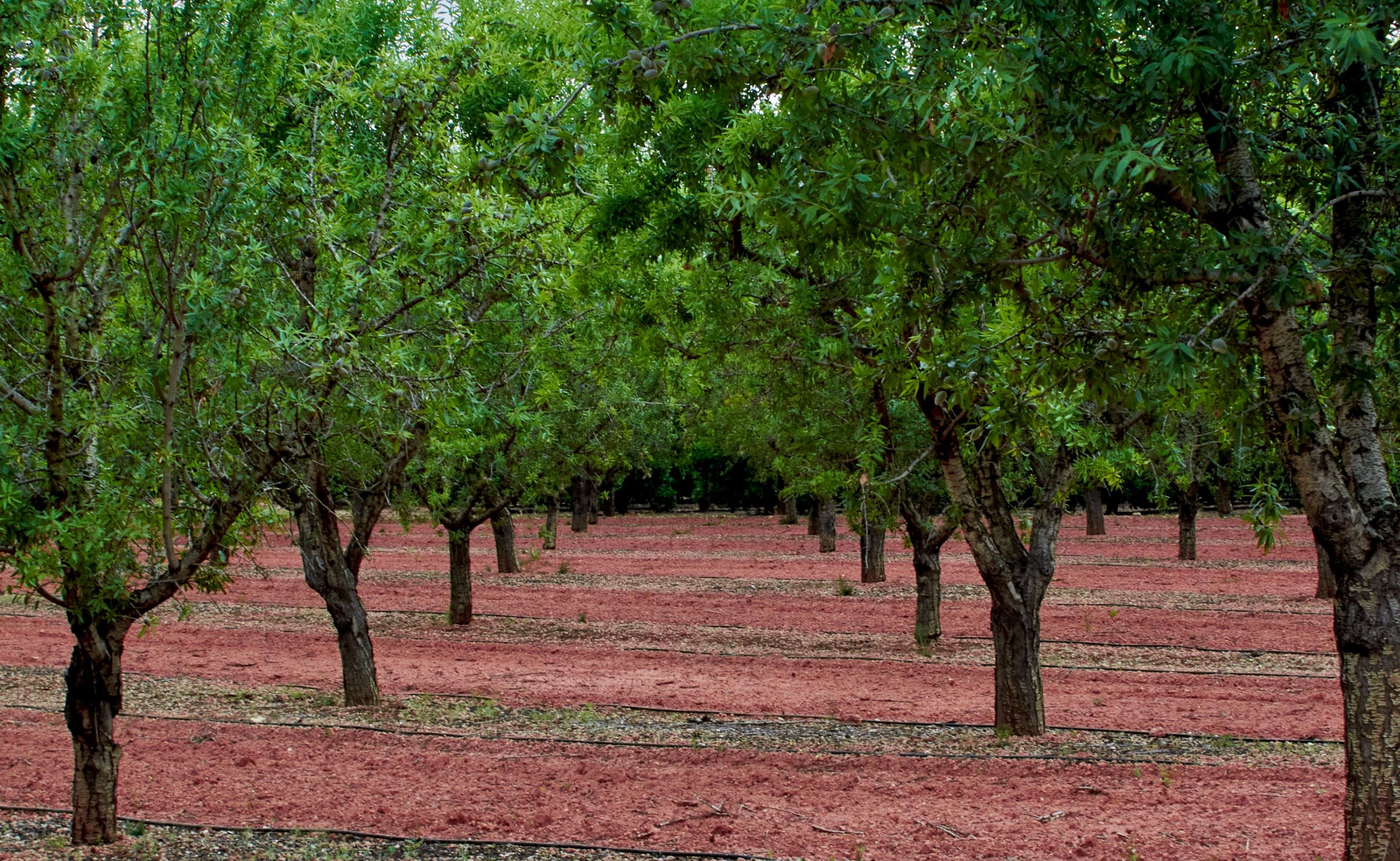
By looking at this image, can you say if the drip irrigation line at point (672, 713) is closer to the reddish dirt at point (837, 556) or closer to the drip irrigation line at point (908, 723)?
the drip irrigation line at point (908, 723)

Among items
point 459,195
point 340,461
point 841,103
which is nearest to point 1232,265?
point 841,103

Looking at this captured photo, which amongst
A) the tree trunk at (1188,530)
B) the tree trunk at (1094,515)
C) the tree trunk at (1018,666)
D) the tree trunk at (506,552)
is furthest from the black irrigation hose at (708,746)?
the tree trunk at (1094,515)

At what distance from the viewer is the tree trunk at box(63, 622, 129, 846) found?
748cm

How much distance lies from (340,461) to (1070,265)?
8237mm

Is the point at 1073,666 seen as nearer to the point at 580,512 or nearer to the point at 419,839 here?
the point at 419,839

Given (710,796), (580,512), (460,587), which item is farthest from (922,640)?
(580,512)

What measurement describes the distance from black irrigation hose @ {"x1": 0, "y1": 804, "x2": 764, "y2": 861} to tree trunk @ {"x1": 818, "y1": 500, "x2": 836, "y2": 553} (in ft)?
88.4

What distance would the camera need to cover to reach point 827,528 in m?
35.0

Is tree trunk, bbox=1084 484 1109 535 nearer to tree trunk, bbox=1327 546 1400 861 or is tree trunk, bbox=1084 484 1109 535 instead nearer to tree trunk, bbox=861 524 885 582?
tree trunk, bbox=861 524 885 582

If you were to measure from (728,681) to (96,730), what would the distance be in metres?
8.60

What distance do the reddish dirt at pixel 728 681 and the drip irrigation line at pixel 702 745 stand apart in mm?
1066

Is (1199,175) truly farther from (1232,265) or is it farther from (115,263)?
(115,263)

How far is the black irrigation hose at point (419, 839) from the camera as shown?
24.6 ft

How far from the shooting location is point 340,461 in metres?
12.2
